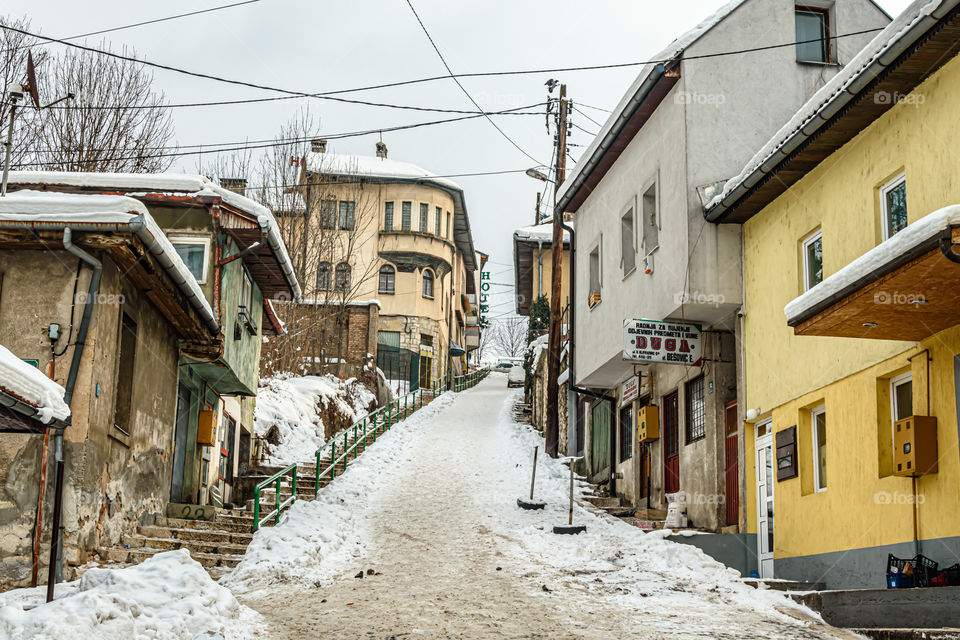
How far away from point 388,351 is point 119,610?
37.4 metres

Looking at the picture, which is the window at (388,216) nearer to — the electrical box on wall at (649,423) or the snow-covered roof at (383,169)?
the snow-covered roof at (383,169)

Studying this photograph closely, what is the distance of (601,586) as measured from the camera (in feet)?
40.5

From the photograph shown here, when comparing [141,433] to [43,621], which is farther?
[141,433]

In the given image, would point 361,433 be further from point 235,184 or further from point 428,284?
point 428,284

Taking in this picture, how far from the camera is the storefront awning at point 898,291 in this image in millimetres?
8117

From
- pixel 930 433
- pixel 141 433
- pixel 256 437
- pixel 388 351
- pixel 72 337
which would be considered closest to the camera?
pixel 930 433

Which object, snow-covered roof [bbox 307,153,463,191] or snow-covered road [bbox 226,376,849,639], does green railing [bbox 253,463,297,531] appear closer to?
snow-covered road [bbox 226,376,849,639]

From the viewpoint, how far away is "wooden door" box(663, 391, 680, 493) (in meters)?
18.4

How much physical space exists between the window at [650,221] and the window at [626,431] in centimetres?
525

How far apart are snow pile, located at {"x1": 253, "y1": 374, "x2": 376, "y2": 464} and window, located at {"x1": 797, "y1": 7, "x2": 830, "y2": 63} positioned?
15.7 m

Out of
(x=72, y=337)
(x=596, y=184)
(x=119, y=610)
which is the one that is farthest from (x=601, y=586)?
(x=596, y=184)

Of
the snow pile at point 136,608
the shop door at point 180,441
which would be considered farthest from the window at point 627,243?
the snow pile at point 136,608

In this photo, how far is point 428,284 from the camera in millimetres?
48844

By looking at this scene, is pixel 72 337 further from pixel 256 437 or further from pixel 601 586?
pixel 256 437
